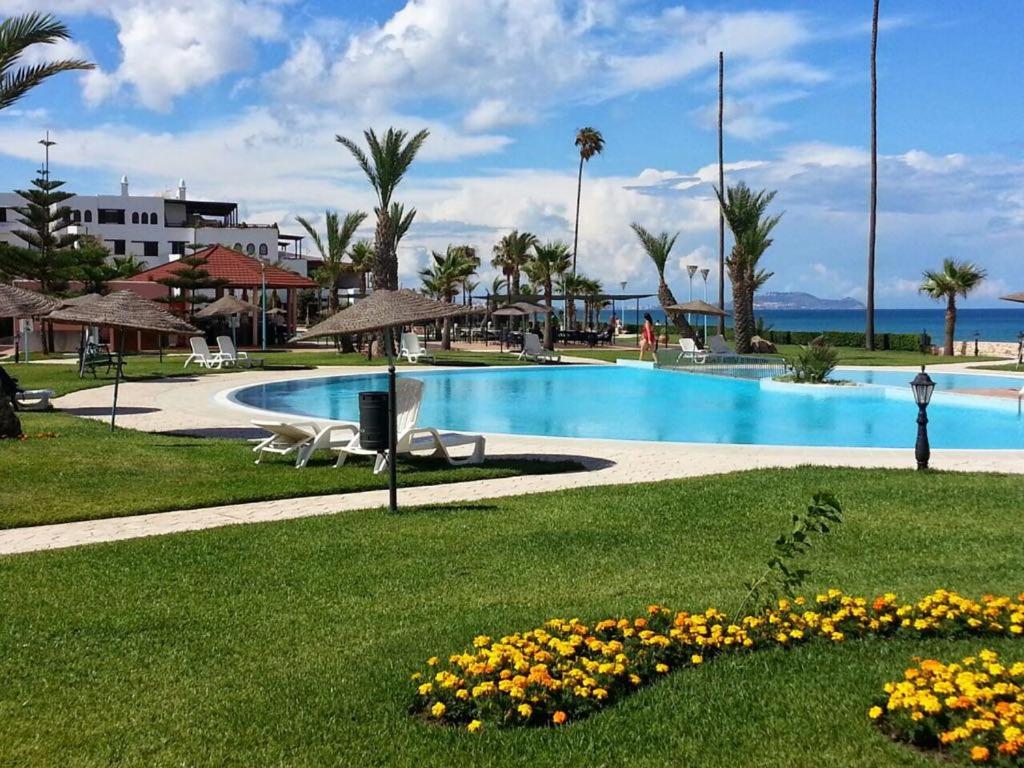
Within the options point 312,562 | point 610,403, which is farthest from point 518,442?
point 610,403

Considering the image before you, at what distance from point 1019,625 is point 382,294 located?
6.97 meters

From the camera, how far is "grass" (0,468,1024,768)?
161 inches

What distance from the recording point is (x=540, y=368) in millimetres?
29984

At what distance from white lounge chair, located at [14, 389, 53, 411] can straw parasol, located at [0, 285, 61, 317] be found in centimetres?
152

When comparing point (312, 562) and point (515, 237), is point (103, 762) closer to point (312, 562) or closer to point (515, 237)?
point (312, 562)

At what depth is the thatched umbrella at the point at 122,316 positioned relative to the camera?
13.5 meters

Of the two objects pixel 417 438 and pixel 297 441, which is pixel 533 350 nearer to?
pixel 417 438

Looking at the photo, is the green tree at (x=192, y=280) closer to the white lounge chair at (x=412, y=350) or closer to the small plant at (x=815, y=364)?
the white lounge chair at (x=412, y=350)

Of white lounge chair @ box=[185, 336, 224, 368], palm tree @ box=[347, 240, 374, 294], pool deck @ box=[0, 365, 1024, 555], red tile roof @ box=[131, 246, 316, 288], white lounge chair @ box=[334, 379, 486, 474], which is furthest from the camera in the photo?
palm tree @ box=[347, 240, 374, 294]

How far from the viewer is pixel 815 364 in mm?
23188

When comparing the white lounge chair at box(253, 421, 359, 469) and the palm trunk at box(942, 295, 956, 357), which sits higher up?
the palm trunk at box(942, 295, 956, 357)

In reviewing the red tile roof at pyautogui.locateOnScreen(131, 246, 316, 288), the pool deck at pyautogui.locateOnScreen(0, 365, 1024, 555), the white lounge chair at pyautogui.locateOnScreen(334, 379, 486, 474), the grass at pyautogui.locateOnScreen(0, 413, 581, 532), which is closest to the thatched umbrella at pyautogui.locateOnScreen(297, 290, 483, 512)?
the pool deck at pyautogui.locateOnScreen(0, 365, 1024, 555)

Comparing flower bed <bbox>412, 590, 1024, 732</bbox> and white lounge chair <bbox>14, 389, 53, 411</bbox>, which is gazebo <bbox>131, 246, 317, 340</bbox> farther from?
flower bed <bbox>412, 590, 1024, 732</bbox>

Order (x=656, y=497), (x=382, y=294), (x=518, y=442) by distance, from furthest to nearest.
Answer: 1. (x=518, y=442)
2. (x=382, y=294)
3. (x=656, y=497)
